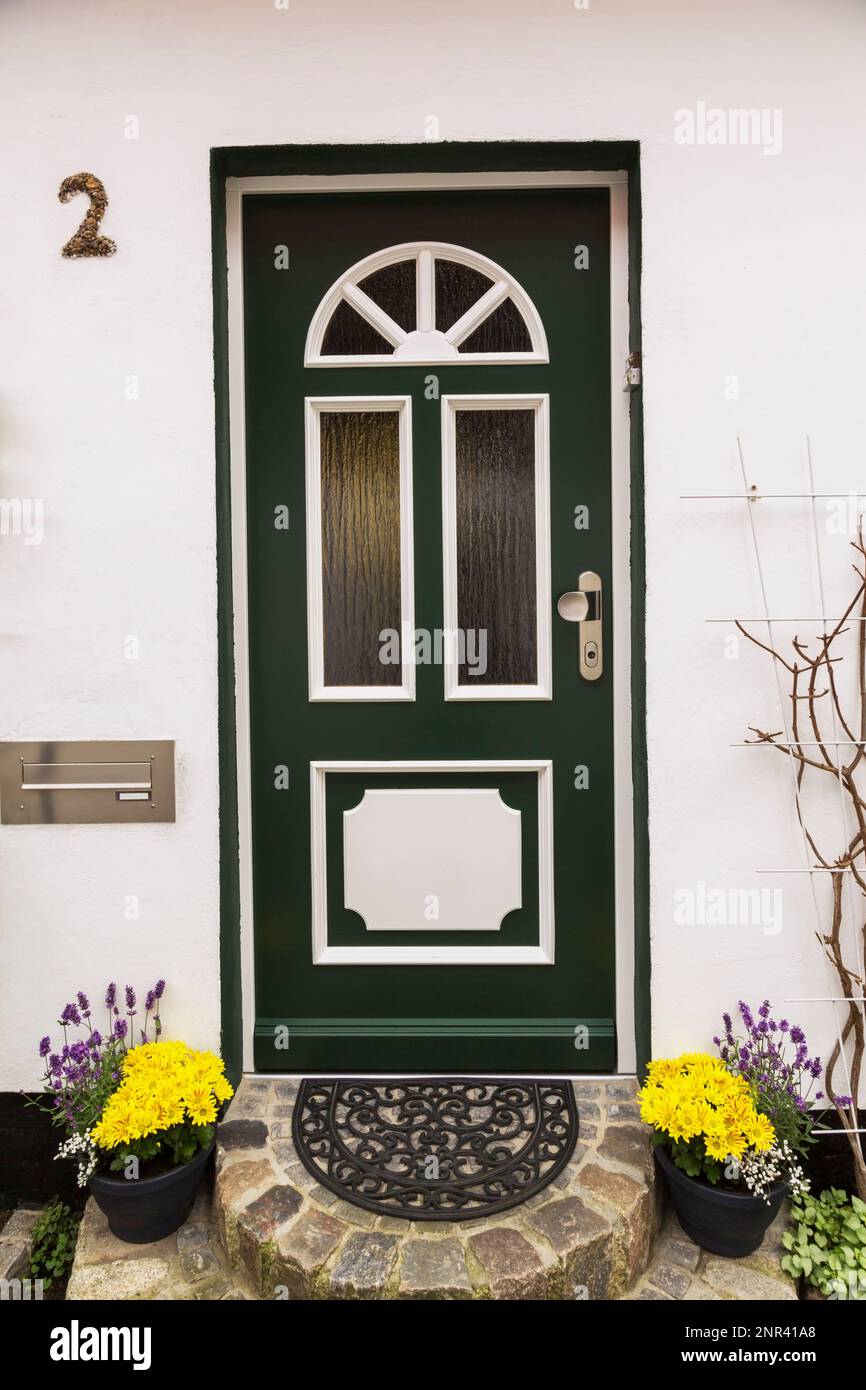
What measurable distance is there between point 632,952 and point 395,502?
1.47m

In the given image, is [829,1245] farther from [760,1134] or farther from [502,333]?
[502,333]

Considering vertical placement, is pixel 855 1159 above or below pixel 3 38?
below

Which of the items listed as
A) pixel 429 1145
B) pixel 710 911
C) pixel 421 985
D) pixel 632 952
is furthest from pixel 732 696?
pixel 429 1145

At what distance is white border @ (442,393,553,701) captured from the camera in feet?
6.72

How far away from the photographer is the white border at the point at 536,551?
2049 mm

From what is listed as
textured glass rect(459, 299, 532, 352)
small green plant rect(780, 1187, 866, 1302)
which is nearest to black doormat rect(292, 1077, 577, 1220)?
small green plant rect(780, 1187, 866, 1302)

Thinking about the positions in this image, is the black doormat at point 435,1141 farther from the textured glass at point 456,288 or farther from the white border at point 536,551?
the textured glass at point 456,288

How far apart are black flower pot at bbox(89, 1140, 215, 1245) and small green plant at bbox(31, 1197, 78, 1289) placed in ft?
1.02

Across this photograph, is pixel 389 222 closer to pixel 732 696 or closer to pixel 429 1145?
pixel 732 696

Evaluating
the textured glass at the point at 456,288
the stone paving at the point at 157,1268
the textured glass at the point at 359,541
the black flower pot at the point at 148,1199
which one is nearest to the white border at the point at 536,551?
the textured glass at the point at 359,541

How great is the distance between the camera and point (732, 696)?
1.95 m

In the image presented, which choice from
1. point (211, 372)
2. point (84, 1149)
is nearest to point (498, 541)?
point (211, 372)

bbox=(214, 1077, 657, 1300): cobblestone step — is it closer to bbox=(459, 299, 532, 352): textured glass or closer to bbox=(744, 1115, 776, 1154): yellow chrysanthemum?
bbox=(744, 1115, 776, 1154): yellow chrysanthemum

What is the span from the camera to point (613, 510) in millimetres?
2055
